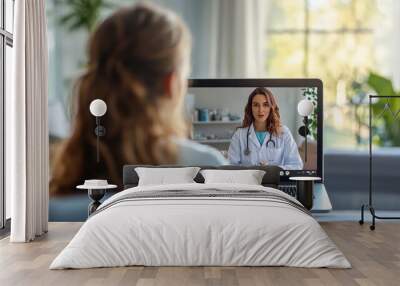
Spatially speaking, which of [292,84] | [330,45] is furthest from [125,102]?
[330,45]

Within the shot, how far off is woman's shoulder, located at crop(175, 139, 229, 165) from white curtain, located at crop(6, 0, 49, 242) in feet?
5.63

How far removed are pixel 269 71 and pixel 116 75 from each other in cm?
193

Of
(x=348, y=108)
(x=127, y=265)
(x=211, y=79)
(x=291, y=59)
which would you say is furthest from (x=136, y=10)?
(x=127, y=265)

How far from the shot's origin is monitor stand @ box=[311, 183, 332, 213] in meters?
7.83

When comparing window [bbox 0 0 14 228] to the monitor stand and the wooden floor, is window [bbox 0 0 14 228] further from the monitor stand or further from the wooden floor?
the monitor stand

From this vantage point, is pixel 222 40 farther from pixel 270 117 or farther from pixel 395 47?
pixel 395 47

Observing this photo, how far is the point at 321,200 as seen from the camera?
7855 mm

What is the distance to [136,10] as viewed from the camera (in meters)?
8.43

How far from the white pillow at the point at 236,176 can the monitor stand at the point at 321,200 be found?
0.85 metres

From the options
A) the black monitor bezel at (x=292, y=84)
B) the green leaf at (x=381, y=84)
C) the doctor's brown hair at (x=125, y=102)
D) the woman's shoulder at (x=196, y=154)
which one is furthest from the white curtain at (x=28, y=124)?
the green leaf at (x=381, y=84)

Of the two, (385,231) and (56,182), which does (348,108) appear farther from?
(56,182)

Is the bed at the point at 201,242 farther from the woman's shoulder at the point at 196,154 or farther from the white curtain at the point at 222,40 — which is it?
the white curtain at the point at 222,40

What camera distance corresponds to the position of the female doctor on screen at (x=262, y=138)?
309 inches

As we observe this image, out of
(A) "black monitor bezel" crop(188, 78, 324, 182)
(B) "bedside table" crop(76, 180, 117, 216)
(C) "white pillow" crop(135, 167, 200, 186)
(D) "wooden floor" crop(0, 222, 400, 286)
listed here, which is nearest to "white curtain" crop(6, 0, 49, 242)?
(B) "bedside table" crop(76, 180, 117, 216)
